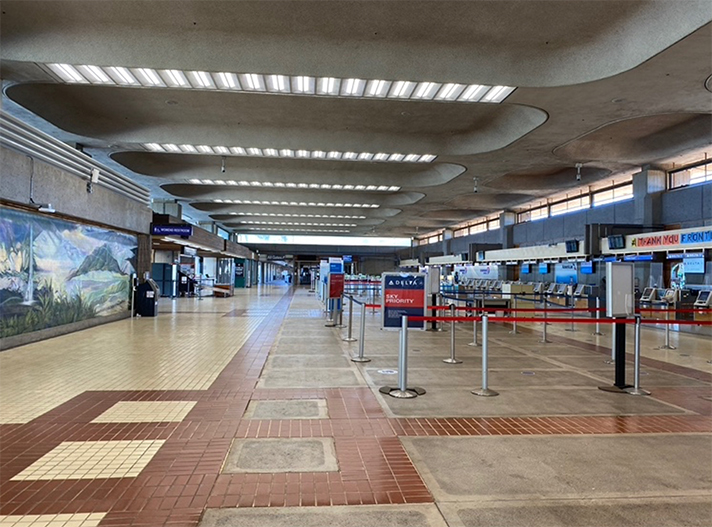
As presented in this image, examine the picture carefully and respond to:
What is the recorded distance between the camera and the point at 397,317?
623cm

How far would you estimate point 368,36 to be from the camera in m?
7.30

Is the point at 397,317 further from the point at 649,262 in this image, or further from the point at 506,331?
Answer: the point at 649,262

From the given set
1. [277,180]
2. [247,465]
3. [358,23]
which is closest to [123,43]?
[358,23]

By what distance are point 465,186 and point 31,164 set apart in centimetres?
1415

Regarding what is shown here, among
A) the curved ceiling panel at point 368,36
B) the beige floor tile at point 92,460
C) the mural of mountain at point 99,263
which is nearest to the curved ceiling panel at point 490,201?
the curved ceiling panel at point 368,36

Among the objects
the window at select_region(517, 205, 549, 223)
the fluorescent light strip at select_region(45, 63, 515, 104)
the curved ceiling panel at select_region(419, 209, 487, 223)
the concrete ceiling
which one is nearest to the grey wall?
the concrete ceiling

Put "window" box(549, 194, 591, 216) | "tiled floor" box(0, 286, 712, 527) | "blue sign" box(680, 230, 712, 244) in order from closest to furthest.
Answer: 1. "tiled floor" box(0, 286, 712, 527)
2. "blue sign" box(680, 230, 712, 244)
3. "window" box(549, 194, 591, 216)

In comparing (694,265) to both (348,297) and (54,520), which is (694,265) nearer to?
(348,297)

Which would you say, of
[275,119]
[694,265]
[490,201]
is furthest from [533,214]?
[275,119]

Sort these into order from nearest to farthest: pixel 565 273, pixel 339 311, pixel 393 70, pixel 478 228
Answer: pixel 393 70 → pixel 339 311 → pixel 565 273 → pixel 478 228

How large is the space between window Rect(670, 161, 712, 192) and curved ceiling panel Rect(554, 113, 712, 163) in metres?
1.77

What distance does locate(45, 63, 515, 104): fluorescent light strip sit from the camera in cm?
783

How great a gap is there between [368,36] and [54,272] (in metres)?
8.14

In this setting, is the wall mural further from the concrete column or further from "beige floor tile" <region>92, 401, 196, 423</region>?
the concrete column
